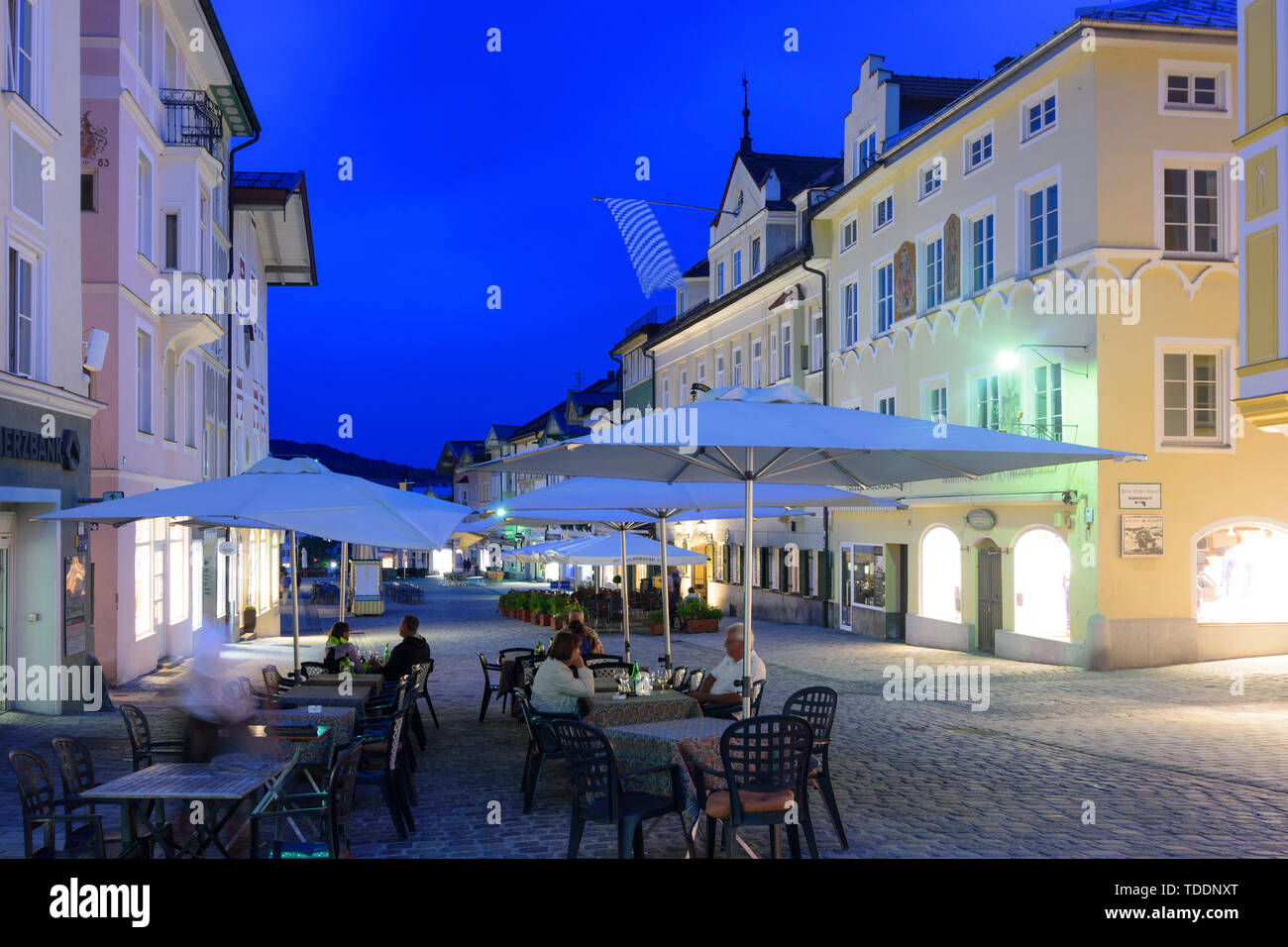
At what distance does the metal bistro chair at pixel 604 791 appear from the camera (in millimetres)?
6984

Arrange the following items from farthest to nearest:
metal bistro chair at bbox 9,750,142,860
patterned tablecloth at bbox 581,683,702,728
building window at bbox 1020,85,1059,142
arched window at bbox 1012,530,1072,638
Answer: building window at bbox 1020,85,1059,142, arched window at bbox 1012,530,1072,638, patterned tablecloth at bbox 581,683,702,728, metal bistro chair at bbox 9,750,142,860

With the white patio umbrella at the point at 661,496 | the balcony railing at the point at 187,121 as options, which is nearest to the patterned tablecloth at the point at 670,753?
the white patio umbrella at the point at 661,496

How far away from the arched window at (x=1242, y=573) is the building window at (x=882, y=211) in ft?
37.1

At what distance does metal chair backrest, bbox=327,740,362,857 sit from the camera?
673cm

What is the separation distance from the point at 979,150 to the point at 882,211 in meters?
5.09

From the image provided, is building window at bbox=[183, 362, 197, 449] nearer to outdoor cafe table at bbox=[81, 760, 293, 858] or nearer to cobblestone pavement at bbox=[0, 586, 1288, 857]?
cobblestone pavement at bbox=[0, 586, 1288, 857]

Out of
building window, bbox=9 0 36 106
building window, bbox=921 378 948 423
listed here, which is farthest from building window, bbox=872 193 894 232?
building window, bbox=9 0 36 106

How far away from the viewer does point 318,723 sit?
8750 mm

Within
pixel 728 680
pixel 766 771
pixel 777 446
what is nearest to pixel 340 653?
A: pixel 728 680

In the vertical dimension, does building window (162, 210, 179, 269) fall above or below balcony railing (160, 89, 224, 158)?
below

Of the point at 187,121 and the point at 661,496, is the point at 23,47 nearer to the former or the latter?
the point at 187,121

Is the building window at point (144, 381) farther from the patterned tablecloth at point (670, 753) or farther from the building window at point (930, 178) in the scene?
the building window at point (930, 178)

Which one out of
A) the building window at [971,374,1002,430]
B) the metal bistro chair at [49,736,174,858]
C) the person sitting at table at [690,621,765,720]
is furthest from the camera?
the building window at [971,374,1002,430]

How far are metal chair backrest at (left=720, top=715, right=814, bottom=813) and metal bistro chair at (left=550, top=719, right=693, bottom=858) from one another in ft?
1.51
